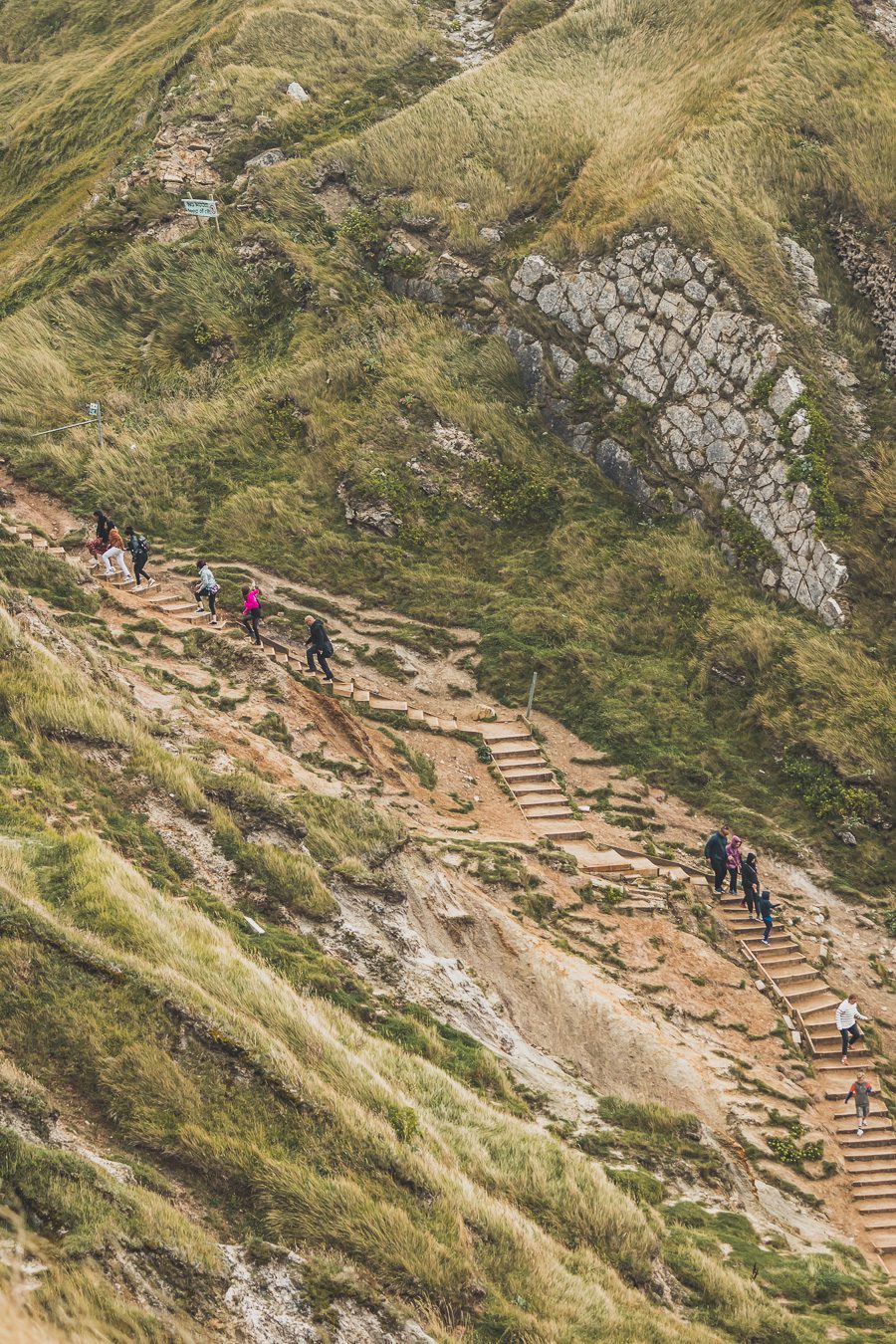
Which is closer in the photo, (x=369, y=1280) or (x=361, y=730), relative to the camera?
(x=369, y=1280)

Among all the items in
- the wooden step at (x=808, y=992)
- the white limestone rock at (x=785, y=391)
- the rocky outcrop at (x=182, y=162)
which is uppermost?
the rocky outcrop at (x=182, y=162)

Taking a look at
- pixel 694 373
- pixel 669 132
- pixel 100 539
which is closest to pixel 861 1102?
pixel 694 373

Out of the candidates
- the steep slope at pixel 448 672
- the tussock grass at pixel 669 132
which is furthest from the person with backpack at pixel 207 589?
the tussock grass at pixel 669 132

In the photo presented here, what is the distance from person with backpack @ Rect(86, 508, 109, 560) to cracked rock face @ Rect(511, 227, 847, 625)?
12913 millimetres

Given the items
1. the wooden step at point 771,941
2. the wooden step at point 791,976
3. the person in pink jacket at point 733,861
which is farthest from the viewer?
the person in pink jacket at point 733,861

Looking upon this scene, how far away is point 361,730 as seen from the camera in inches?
867

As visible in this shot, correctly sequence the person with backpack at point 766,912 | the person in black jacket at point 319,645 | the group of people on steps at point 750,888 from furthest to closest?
the person in black jacket at point 319,645 → the person with backpack at point 766,912 → the group of people on steps at point 750,888

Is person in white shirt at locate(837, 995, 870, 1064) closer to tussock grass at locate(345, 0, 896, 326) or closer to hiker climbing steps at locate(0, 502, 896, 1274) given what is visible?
hiker climbing steps at locate(0, 502, 896, 1274)

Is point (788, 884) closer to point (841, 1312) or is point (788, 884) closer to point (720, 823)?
point (720, 823)

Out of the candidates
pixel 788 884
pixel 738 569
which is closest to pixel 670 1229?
pixel 788 884

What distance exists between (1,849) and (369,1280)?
554 centimetres

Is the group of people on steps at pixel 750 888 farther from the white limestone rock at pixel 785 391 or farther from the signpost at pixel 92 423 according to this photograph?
the signpost at pixel 92 423

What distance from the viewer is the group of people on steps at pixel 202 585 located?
76.4ft

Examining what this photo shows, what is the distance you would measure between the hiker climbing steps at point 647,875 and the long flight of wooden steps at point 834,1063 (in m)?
0.02
